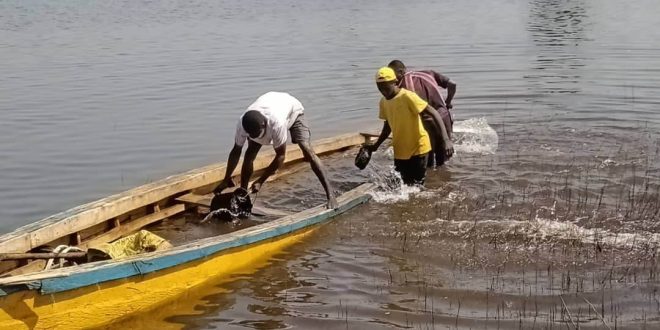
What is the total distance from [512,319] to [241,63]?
1474cm

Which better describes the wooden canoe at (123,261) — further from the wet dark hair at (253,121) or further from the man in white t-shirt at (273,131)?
the wet dark hair at (253,121)

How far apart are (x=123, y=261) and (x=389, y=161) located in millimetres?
5405

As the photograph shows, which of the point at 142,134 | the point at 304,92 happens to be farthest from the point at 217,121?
the point at 304,92

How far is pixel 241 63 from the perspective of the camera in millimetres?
18938

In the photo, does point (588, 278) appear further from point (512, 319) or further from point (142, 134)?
point (142, 134)

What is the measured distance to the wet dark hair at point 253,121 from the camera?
658 cm

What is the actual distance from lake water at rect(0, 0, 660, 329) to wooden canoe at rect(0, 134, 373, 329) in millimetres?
179

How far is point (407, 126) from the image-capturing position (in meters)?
7.62

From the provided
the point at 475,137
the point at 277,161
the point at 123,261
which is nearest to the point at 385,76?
the point at 277,161

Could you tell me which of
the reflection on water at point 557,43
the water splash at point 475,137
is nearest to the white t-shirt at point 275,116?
the water splash at point 475,137

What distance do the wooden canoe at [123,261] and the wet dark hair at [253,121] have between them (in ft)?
2.74

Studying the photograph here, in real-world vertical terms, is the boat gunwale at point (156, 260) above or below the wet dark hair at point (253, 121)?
below

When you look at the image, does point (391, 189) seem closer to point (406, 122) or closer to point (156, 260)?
point (406, 122)

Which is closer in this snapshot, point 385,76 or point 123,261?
point 123,261
